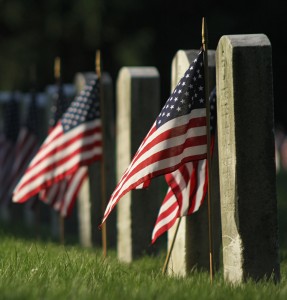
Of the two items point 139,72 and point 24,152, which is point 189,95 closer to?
point 139,72

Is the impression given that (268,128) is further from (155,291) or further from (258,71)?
(155,291)

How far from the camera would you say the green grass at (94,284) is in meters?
7.59

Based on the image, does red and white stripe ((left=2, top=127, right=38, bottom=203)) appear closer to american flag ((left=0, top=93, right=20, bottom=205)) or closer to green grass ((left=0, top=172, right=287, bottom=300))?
american flag ((left=0, top=93, right=20, bottom=205))

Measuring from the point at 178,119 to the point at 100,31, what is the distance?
978 inches

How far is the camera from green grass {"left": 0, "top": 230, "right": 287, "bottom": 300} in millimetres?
7586

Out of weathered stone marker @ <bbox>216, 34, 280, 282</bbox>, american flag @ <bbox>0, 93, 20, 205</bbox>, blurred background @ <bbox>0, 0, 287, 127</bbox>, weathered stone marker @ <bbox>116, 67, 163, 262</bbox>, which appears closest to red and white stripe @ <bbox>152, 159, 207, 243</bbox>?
weathered stone marker @ <bbox>216, 34, 280, 282</bbox>

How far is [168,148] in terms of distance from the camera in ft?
29.9

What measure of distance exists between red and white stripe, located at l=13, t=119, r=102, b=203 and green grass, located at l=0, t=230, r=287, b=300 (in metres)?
2.78

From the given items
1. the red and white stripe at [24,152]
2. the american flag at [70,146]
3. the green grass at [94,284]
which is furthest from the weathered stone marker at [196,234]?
the red and white stripe at [24,152]

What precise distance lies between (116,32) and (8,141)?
1664 centimetres

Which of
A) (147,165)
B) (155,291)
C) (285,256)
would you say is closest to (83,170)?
(285,256)

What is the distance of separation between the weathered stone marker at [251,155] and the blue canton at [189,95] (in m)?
0.36

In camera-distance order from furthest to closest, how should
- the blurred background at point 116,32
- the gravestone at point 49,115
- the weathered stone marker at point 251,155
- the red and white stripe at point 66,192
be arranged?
the blurred background at point 116,32
the gravestone at point 49,115
the red and white stripe at point 66,192
the weathered stone marker at point 251,155

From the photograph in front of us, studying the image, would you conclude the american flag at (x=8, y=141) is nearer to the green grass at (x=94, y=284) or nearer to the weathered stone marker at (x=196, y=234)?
the weathered stone marker at (x=196, y=234)
